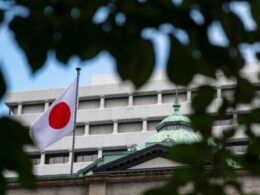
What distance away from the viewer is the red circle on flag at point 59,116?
122 feet

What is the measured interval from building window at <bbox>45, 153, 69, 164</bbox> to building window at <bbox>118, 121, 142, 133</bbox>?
735 cm

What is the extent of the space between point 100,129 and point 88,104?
371cm

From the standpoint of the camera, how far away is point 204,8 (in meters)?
4.99

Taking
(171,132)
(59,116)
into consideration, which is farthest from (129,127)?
(59,116)

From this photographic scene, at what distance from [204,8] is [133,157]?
113ft

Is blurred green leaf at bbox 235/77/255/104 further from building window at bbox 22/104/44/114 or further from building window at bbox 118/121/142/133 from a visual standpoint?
building window at bbox 22/104/44/114

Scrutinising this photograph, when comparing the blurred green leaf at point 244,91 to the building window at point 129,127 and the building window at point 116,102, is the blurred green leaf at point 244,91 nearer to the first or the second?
the building window at point 129,127

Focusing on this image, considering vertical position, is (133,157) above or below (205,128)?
above

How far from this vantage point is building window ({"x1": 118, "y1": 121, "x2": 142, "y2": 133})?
9744 cm

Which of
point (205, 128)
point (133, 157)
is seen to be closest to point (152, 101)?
point (133, 157)

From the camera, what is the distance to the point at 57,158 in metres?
98.9

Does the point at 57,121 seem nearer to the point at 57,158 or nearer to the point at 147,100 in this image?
the point at 147,100

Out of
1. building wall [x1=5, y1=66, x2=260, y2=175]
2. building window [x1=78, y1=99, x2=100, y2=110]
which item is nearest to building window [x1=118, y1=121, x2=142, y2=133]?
building wall [x1=5, y1=66, x2=260, y2=175]

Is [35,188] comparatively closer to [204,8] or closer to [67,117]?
[204,8]
